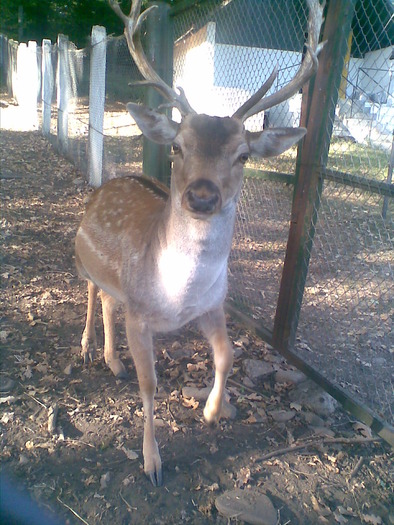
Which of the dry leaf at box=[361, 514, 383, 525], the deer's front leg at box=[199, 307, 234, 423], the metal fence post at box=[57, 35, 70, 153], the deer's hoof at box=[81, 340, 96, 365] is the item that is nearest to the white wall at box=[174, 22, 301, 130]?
the deer's front leg at box=[199, 307, 234, 423]

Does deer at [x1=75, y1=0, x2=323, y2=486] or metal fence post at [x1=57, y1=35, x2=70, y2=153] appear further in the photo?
metal fence post at [x1=57, y1=35, x2=70, y2=153]

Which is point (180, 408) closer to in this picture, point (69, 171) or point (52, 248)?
point (52, 248)

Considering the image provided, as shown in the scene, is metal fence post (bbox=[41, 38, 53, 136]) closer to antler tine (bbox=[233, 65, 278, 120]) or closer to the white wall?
the white wall

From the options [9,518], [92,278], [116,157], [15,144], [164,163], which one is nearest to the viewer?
[9,518]

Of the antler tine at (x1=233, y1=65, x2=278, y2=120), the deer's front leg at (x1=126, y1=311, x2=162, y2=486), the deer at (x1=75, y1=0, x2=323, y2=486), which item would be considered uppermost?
the antler tine at (x1=233, y1=65, x2=278, y2=120)

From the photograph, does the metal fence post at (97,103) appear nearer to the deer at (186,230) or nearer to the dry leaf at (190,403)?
the deer at (186,230)

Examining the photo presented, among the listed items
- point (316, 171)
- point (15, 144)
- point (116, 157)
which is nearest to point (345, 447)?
point (316, 171)

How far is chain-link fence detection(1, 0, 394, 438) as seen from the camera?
11.8 ft

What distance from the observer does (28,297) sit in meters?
4.57

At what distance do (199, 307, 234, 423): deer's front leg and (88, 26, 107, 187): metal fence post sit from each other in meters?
5.29

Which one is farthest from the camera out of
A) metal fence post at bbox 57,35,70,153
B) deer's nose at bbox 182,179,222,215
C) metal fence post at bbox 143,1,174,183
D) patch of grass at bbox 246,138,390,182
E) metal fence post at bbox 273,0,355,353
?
metal fence post at bbox 57,35,70,153

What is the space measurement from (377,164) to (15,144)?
8829 millimetres

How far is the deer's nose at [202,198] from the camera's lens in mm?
2418

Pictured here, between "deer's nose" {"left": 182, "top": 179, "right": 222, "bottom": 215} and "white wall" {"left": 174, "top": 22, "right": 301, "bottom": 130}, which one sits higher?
"white wall" {"left": 174, "top": 22, "right": 301, "bottom": 130}
